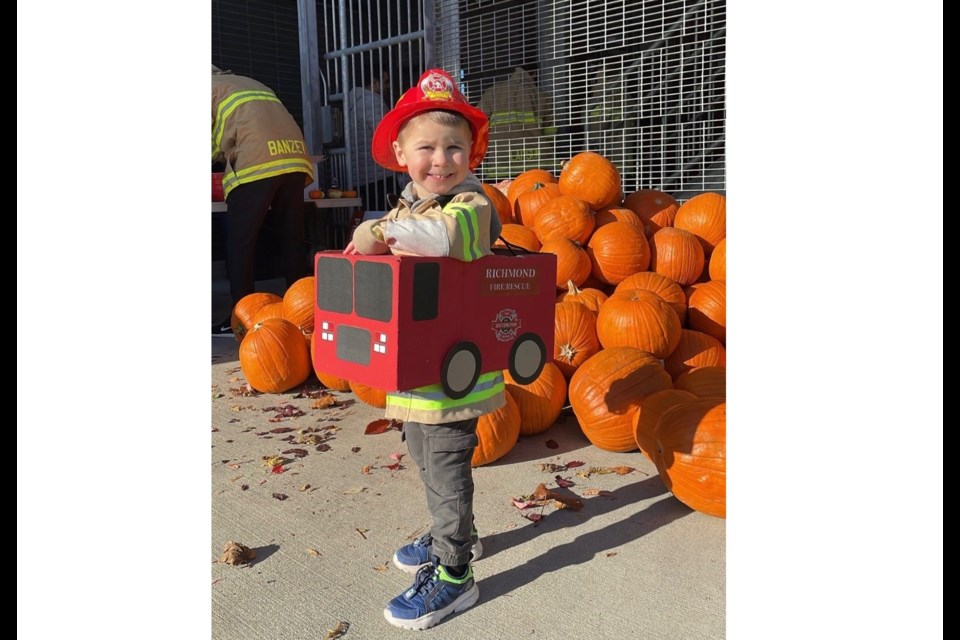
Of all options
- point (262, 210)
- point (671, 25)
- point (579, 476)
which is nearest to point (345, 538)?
point (579, 476)

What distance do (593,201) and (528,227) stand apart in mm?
553

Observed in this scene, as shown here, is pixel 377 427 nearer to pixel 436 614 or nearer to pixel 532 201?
pixel 436 614

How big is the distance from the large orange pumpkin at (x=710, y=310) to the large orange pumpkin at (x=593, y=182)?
1376mm

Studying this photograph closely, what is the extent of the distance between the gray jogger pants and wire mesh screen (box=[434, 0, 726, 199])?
15.8 feet

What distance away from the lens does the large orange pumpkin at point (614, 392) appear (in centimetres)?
354

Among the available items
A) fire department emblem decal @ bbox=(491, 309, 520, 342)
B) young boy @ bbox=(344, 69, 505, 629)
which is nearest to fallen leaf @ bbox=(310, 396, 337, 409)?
young boy @ bbox=(344, 69, 505, 629)

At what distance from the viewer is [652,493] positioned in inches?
126

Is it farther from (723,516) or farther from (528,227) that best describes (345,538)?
(528,227)

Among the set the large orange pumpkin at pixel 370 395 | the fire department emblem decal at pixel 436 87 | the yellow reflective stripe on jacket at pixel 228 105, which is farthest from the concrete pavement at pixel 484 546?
the yellow reflective stripe on jacket at pixel 228 105

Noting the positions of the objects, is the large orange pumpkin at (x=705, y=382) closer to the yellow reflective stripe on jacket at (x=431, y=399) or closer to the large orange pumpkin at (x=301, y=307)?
the yellow reflective stripe on jacket at (x=431, y=399)

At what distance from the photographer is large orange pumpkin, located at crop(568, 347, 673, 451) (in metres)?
3.54

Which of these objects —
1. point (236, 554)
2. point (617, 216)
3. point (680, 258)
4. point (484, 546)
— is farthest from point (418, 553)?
point (617, 216)

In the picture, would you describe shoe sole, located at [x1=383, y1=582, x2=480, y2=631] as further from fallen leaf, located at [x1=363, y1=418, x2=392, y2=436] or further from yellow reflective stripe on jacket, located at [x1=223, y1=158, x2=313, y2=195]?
yellow reflective stripe on jacket, located at [x1=223, y1=158, x2=313, y2=195]

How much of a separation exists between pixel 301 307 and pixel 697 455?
311cm
